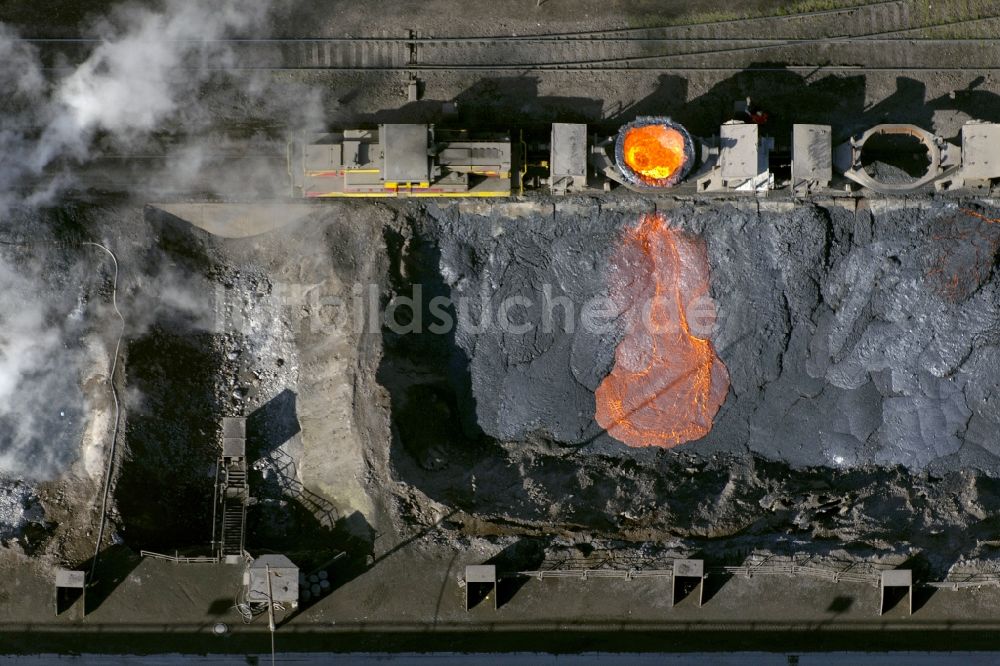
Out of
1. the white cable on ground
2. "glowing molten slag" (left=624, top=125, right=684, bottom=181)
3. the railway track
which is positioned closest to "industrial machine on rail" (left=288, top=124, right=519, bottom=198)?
the railway track

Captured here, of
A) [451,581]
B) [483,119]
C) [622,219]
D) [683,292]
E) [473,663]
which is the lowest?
[473,663]

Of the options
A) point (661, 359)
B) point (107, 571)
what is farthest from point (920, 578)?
point (107, 571)

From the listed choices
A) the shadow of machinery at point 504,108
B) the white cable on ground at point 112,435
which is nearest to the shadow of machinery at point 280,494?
the white cable on ground at point 112,435

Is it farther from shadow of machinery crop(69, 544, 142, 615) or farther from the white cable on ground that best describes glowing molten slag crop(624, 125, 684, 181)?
shadow of machinery crop(69, 544, 142, 615)

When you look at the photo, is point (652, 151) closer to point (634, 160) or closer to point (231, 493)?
point (634, 160)

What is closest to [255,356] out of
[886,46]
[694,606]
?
[694,606]

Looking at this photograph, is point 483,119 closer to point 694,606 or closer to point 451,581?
point 451,581

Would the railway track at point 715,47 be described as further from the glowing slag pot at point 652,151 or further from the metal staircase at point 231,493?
the metal staircase at point 231,493
